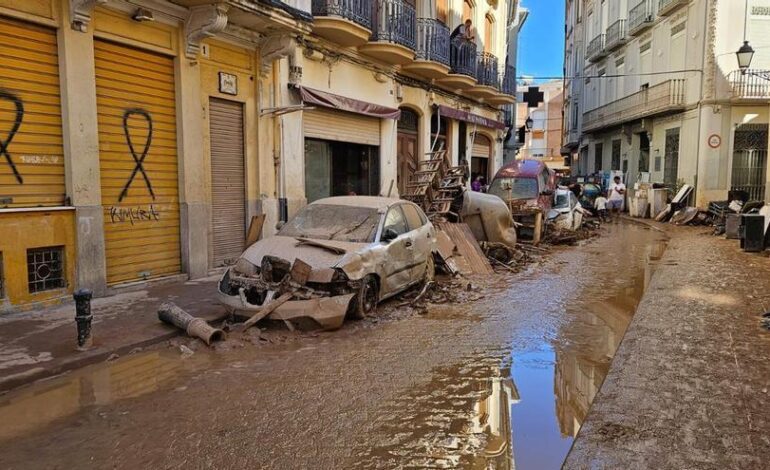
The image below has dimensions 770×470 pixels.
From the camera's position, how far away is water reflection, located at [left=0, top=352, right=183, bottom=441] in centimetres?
448

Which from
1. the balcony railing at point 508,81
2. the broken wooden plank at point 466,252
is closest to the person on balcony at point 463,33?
the balcony railing at point 508,81

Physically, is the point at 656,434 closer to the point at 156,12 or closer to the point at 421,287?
the point at 421,287

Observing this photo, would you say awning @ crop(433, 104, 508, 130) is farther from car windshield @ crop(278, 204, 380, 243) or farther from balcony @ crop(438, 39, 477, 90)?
car windshield @ crop(278, 204, 380, 243)

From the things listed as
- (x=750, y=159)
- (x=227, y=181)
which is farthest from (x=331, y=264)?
(x=750, y=159)

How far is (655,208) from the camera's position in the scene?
26359 mm

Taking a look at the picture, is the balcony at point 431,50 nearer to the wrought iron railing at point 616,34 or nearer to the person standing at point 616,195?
the person standing at point 616,195

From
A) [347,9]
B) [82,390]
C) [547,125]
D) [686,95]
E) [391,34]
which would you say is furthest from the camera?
[547,125]

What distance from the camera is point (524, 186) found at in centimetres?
1747

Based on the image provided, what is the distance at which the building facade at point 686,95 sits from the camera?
23188 millimetres

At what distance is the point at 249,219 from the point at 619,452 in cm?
876

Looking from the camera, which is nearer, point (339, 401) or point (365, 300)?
point (339, 401)

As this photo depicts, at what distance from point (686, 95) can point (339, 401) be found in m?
26.0

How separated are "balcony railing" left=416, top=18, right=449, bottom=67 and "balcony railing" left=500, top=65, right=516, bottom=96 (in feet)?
20.0

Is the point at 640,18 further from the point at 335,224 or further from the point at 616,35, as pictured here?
the point at 335,224
